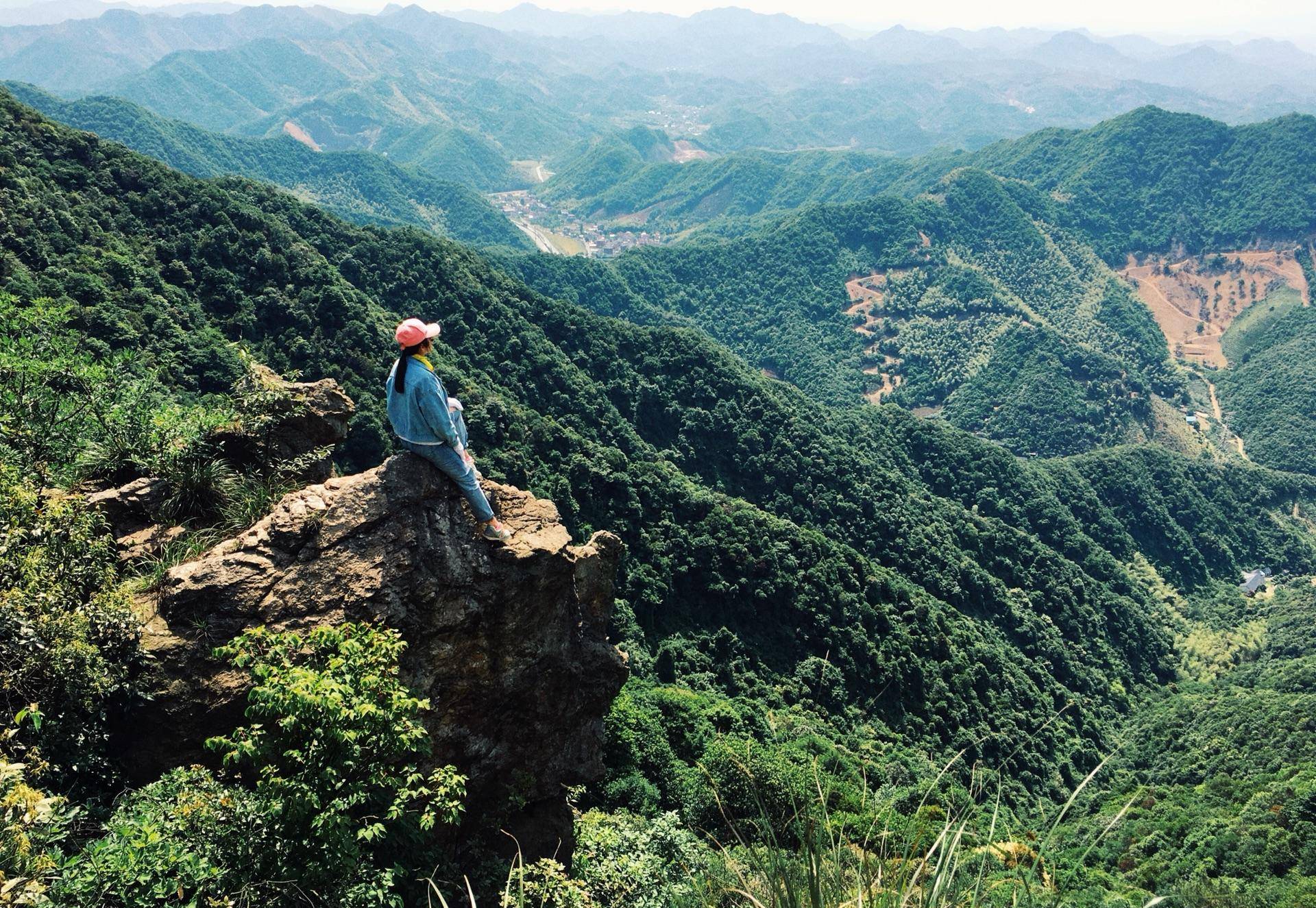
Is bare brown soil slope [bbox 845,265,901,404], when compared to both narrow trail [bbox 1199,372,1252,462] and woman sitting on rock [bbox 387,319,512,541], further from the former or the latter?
woman sitting on rock [bbox 387,319,512,541]

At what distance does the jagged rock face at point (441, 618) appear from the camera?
12484 millimetres

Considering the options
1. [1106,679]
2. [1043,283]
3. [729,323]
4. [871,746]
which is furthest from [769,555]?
[1043,283]

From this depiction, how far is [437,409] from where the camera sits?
13648 mm

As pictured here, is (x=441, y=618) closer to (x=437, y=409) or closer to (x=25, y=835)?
(x=437, y=409)

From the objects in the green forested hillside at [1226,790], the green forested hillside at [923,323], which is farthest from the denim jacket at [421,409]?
the green forested hillside at [923,323]

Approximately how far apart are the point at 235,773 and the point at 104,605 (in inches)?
138

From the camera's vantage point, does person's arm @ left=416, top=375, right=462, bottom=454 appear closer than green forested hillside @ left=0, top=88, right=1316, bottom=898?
Yes

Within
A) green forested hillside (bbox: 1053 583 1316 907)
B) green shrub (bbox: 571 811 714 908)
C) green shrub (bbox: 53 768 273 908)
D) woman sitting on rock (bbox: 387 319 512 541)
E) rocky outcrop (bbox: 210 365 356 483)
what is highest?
woman sitting on rock (bbox: 387 319 512 541)

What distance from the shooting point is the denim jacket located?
13422 mm

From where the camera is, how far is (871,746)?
156 ft

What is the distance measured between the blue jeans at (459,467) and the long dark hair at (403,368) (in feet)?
3.36

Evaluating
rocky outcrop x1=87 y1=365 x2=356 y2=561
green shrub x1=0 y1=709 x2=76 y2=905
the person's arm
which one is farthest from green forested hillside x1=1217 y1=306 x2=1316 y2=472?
green shrub x1=0 y1=709 x2=76 y2=905

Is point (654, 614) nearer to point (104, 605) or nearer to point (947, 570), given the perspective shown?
point (947, 570)

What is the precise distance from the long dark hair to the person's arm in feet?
1.09
